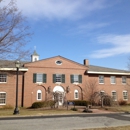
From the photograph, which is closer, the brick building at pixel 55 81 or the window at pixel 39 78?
the brick building at pixel 55 81

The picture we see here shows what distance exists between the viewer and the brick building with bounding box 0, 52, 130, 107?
31.2 m

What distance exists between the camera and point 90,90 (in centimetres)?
3612

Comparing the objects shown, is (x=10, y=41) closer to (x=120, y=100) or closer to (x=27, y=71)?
(x=27, y=71)

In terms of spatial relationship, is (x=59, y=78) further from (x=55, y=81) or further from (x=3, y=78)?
(x=3, y=78)

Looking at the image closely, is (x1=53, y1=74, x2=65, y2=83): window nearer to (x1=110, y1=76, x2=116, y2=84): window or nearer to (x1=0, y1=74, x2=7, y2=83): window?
(x1=0, y1=74, x2=7, y2=83): window

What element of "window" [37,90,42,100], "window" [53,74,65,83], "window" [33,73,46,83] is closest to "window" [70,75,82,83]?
"window" [53,74,65,83]

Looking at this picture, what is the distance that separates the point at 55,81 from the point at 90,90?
6783mm

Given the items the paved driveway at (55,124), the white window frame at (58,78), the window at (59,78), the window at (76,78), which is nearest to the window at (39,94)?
the window at (59,78)

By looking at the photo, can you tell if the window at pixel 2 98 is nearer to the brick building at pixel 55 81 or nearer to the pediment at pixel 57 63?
the brick building at pixel 55 81

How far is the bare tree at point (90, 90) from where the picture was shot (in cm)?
3584

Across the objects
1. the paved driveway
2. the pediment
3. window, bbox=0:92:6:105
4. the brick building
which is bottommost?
the paved driveway

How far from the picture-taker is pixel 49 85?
3350cm

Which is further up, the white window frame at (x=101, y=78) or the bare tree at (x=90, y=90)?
the white window frame at (x=101, y=78)

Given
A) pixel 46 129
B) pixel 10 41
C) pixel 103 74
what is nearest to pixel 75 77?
pixel 103 74
